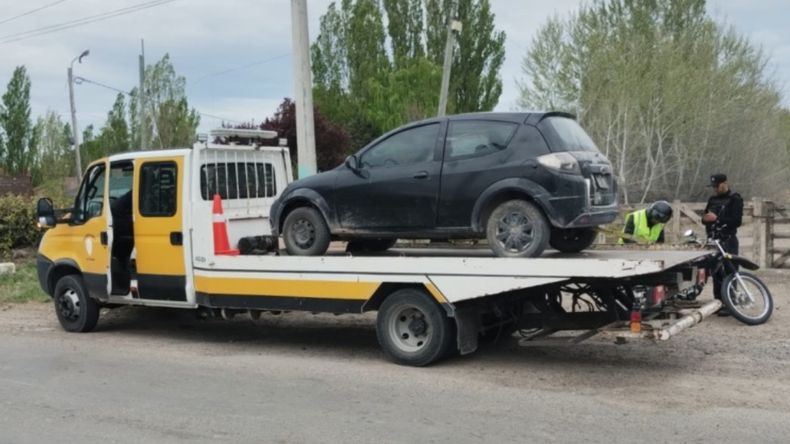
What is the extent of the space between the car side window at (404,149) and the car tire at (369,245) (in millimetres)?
1107

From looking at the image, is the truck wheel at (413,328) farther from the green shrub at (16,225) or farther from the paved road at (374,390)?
the green shrub at (16,225)

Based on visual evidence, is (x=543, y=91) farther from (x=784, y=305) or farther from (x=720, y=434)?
(x=720, y=434)

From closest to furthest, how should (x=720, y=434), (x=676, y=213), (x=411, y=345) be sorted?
1. (x=720, y=434)
2. (x=411, y=345)
3. (x=676, y=213)

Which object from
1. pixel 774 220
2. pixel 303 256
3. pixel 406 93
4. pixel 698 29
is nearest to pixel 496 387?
pixel 303 256

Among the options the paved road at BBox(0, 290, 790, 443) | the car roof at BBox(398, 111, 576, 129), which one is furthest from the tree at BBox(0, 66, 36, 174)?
the car roof at BBox(398, 111, 576, 129)

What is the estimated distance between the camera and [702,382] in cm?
697

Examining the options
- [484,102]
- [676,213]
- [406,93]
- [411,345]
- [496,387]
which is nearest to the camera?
[496,387]

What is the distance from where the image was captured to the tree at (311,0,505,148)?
36.8m

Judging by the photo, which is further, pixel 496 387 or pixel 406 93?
pixel 406 93

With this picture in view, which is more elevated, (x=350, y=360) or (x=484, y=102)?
(x=484, y=102)

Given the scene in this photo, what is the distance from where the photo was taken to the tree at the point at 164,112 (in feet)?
128

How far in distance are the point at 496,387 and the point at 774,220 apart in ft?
28.8

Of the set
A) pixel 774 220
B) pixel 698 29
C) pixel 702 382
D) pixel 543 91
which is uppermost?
pixel 698 29

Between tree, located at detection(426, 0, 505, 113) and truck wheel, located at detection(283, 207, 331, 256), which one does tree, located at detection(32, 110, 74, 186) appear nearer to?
tree, located at detection(426, 0, 505, 113)
